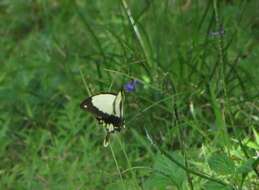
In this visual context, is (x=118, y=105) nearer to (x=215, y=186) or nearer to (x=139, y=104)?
(x=215, y=186)

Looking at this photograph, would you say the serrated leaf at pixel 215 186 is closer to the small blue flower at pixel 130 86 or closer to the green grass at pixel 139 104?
the green grass at pixel 139 104

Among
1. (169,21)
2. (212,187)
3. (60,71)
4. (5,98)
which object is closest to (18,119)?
(5,98)

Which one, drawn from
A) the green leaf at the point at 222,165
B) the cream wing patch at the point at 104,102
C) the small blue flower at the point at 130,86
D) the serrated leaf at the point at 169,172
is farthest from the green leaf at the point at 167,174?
the small blue flower at the point at 130,86

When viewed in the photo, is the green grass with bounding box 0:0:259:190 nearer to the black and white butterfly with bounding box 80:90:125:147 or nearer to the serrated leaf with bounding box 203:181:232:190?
the serrated leaf with bounding box 203:181:232:190

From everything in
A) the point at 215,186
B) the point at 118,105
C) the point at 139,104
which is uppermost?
the point at 139,104

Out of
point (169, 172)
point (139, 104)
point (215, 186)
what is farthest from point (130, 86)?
point (215, 186)

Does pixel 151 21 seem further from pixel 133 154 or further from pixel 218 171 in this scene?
pixel 218 171
